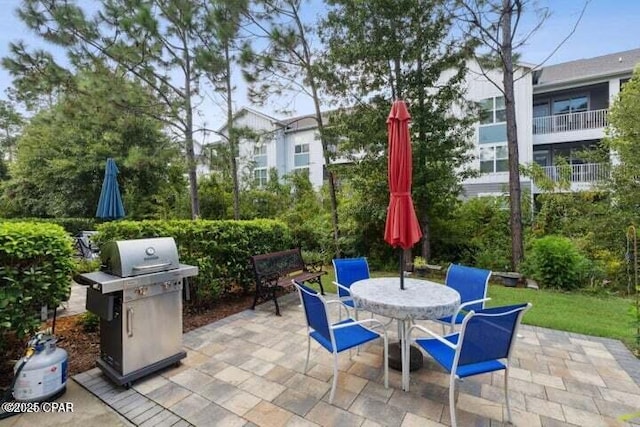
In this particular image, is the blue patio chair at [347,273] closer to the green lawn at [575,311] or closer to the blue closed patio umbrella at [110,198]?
the green lawn at [575,311]

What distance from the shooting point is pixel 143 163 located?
879 cm

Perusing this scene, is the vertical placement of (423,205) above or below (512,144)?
below

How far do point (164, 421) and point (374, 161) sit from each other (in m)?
6.71

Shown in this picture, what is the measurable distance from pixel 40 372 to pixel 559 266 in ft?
27.8

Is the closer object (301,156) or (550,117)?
(550,117)

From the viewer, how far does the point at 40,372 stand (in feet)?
8.01

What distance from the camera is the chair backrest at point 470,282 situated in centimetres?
346

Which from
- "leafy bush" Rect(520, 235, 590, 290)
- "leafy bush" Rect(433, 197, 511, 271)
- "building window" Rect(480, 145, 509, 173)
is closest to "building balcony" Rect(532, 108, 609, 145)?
"building window" Rect(480, 145, 509, 173)

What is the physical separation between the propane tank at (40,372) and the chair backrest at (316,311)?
2129 millimetres

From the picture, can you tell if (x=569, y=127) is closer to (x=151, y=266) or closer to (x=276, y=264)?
(x=276, y=264)

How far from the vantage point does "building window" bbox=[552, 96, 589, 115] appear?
1425 cm

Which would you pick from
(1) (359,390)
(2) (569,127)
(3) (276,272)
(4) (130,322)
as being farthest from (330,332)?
(2) (569,127)

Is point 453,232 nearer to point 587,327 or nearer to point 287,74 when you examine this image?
point 587,327

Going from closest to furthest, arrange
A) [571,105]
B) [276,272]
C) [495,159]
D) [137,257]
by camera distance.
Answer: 1. [137,257]
2. [276,272]
3. [495,159]
4. [571,105]
